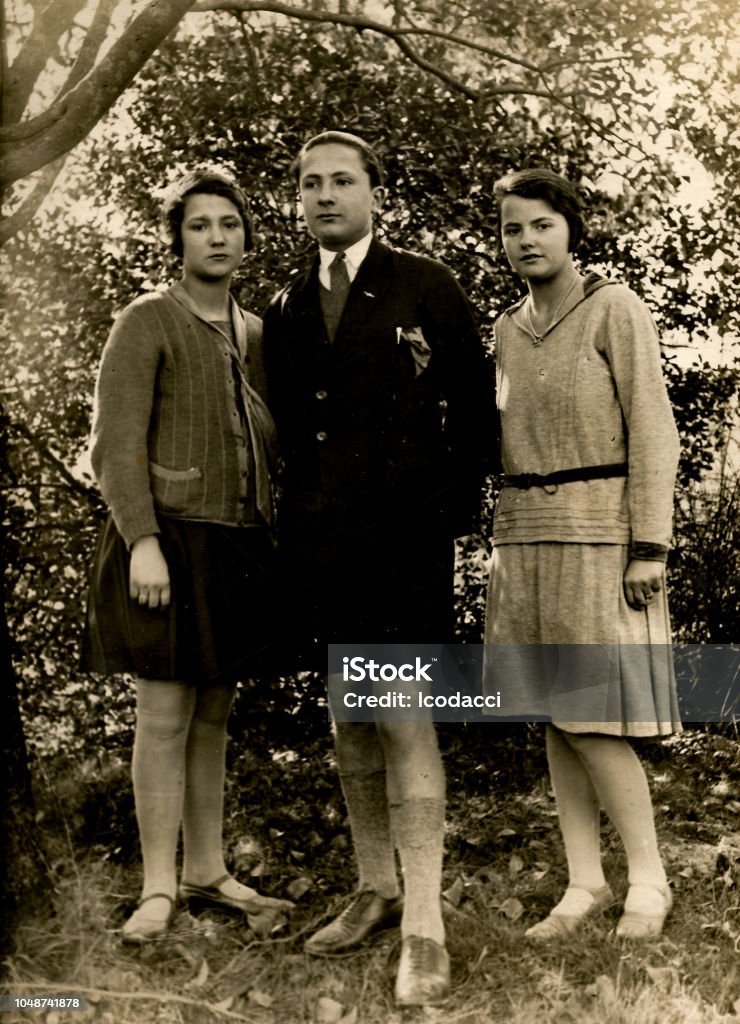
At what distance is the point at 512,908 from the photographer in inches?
135

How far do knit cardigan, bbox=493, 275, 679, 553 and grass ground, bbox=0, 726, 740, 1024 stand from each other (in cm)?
78

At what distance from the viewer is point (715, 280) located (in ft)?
12.2

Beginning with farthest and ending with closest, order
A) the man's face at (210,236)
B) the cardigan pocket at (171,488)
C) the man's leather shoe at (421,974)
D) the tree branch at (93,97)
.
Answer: the tree branch at (93,97), the man's face at (210,236), the cardigan pocket at (171,488), the man's leather shoe at (421,974)

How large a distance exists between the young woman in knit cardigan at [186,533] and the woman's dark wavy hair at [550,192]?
84 centimetres

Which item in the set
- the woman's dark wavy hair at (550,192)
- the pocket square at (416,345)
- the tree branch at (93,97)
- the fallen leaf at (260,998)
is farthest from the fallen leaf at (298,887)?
the tree branch at (93,97)

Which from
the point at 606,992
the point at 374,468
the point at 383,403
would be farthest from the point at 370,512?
the point at 606,992

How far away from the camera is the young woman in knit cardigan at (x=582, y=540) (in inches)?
128

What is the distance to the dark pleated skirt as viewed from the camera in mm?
3316

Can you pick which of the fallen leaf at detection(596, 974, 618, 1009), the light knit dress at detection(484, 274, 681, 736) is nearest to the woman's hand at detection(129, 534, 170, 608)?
the light knit dress at detection(484, 274, 681, 736)

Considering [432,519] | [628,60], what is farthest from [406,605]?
[628,60]

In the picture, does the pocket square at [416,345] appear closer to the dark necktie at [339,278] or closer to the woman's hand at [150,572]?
the dark necktie at [339,278]

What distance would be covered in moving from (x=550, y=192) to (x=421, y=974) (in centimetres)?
239

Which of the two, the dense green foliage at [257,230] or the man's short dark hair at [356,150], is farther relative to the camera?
the dense green foliage at [257,230]

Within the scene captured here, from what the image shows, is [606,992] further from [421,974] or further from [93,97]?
[93,97]
